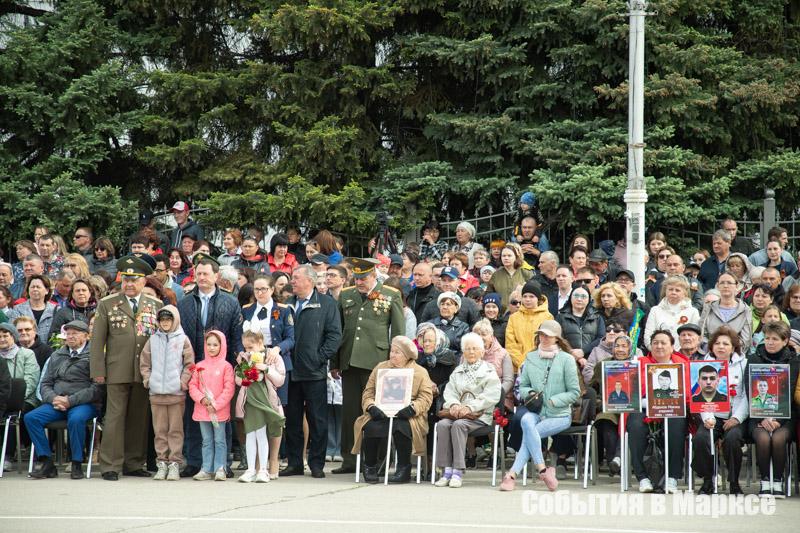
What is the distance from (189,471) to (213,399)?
37.3 inches

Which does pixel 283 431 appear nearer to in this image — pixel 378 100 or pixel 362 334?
pixel 362 334

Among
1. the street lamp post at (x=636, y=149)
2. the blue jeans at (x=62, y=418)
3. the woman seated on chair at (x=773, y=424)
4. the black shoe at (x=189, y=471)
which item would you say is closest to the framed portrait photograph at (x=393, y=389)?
the black shoe at (x=189, y=471)

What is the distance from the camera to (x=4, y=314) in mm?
15172

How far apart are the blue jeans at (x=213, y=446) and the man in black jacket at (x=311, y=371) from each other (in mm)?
741

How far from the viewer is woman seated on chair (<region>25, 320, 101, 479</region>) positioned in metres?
13.8

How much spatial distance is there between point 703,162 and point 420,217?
4.49 m

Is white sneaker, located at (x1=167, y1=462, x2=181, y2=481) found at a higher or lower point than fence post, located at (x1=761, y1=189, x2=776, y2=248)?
lower

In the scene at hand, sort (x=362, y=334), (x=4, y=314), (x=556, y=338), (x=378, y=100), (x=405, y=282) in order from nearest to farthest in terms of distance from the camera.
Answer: (x=556, y=338)
(x=362, y=334)
(x=4, y=314)
(x=405, y=282)
(x=378, y=100)

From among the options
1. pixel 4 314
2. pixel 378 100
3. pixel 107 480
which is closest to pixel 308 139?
pixel 378 100

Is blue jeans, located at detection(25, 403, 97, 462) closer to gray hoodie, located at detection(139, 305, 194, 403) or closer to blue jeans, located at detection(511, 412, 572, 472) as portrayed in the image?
gray hoodie, located at detection(139, 305, 194, 403)

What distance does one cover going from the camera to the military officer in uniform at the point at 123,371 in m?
13.7

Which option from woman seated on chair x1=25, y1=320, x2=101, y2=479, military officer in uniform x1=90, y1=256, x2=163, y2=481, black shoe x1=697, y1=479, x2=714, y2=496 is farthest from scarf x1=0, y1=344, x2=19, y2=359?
black shoe x1=697, y1=479, x2=714, y2=496

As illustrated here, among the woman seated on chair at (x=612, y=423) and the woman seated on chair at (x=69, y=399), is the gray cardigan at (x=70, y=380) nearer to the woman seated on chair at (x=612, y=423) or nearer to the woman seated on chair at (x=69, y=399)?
the woman seated on chair at (x=69, y=399)

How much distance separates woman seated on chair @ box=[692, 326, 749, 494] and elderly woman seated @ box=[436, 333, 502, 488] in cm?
210
